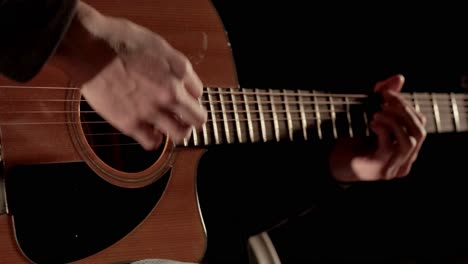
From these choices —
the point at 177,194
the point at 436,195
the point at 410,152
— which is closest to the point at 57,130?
the point at 177,194

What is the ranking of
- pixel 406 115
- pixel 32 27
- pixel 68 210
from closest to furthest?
pixel 32 27
pixel 68 210
pixel 406 115

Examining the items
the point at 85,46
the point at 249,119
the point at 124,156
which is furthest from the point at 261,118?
the point at 85,46

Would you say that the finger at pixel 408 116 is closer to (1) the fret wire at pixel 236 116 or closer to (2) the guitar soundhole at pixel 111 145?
(1) the fret wire at pixel 236 116

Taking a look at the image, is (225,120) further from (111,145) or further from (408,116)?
(408,116)

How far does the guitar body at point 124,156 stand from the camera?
2.39 ft

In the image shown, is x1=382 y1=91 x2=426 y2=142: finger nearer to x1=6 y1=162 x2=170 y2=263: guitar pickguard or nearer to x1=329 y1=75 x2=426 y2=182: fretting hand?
x1=329 y1=75 x2=426 y2=182: fretting hand

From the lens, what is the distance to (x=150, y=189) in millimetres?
818

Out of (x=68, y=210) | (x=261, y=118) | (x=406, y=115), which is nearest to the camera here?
(x=68, y=210)

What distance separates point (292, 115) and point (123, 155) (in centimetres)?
28

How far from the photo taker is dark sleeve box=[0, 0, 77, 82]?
1.84 feet

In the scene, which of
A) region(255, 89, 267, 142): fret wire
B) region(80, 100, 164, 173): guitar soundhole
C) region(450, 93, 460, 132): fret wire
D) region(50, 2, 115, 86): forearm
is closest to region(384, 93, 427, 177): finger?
region(450, 93, 460, 132): fret wire

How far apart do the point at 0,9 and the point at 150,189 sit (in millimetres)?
343

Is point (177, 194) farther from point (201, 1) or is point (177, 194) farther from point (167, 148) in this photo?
point (201, 1)

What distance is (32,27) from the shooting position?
564mm
